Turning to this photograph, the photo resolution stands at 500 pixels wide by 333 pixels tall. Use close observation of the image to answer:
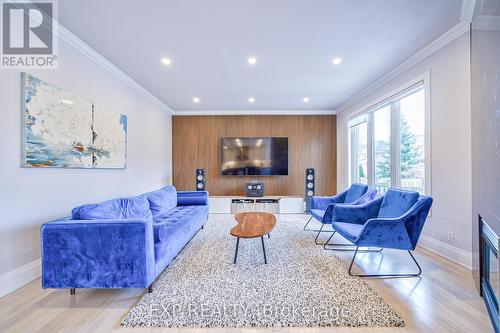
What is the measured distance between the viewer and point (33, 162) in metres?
2.12

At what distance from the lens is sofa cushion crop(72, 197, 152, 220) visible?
196 centimetres

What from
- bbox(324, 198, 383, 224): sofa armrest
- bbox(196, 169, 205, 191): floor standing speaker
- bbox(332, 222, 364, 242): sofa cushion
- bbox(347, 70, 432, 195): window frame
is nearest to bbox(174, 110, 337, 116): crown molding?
bbox(347, 70, 432, 195): window frame

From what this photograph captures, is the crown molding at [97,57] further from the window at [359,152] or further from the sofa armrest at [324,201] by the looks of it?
the window at [359,152]

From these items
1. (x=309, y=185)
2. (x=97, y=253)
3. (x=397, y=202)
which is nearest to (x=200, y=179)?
(x=309, y=185)

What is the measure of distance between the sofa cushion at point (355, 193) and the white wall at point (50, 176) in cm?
376

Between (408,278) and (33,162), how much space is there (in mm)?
3894

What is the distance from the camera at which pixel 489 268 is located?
1.64 meters

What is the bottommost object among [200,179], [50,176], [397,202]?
[397,202]

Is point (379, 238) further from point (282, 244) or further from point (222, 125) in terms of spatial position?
point (222, 125)

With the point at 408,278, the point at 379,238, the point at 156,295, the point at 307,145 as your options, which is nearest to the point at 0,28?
the point at 156,295

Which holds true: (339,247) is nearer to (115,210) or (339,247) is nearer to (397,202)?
(397,202)

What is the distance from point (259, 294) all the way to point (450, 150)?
2.75 metres

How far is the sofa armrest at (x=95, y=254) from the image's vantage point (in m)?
1.81

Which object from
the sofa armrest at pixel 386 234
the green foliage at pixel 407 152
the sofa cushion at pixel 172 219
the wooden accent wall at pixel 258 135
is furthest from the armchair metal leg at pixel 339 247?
the wooden accent wall at pixel 258 135
